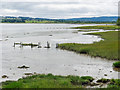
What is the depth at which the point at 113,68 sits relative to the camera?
1255 inches

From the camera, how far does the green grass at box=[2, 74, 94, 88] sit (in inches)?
723

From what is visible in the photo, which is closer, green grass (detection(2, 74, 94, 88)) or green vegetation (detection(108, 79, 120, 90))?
green grass (detection(2, 74, 94, 88))

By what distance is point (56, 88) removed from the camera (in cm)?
1759

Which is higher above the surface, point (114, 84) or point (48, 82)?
point (48, 82)

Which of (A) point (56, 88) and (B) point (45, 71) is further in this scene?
(B) point (45, 71)

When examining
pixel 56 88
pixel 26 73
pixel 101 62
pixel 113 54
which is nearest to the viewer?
pixel 56 88

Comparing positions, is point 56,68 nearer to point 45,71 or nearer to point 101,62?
Result: point 45,71

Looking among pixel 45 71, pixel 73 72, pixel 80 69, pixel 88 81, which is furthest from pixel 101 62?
pixel 88 81

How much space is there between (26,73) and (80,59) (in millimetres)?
13582

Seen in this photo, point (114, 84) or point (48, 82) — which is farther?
point (114, 84)

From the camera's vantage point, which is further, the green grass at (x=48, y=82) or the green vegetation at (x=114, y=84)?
the green vegetation at (x=114, y=84)

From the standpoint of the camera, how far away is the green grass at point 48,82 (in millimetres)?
18367

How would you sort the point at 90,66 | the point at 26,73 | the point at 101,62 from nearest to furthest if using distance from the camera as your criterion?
the point at 26,73, the point at 90,66, the point at 101,62

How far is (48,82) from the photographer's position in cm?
1991
